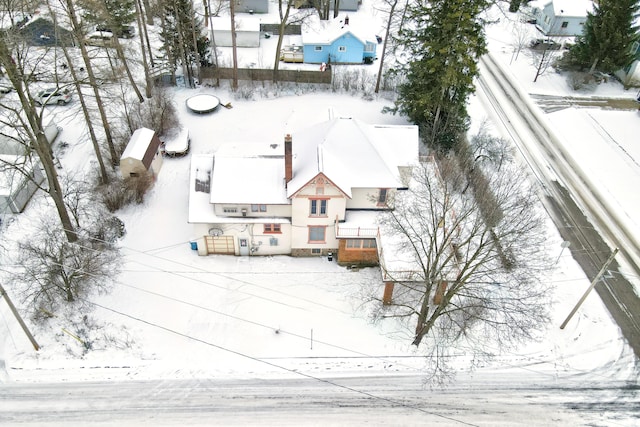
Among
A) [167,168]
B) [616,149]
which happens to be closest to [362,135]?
[167,168]

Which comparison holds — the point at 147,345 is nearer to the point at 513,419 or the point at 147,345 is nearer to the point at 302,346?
the point at 302,346

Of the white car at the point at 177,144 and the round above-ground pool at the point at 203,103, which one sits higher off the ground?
the round above-ground pool at the point at 203,103

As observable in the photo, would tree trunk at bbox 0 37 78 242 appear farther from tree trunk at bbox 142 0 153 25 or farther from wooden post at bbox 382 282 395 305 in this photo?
tree trunk at bbox 142 0 153 25

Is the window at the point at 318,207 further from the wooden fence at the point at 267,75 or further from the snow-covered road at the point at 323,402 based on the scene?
the wooden fence at the point at 267,75

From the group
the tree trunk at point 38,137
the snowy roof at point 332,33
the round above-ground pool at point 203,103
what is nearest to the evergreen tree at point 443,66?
the snowy roof at point 332,33

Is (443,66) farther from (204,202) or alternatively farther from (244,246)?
(204,202)

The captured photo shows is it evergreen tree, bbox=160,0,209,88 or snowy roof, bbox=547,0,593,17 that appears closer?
evergreen tree, bbox=160,0,209,88

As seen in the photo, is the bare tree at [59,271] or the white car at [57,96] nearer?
the bare tree at [59,271]

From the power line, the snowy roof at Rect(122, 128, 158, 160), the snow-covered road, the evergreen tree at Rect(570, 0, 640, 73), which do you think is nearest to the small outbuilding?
the snowy roof at Rect(122, 128, 158, 160)
